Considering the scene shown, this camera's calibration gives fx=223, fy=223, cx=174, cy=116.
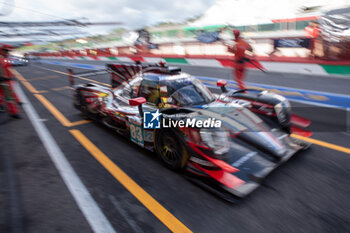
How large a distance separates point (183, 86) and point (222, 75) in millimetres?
7019

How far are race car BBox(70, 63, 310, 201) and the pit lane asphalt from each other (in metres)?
0.17

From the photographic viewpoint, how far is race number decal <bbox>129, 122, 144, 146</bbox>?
10.8 feet

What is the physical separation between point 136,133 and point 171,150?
751 mm

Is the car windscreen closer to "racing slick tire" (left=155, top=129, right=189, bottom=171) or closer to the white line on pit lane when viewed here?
"racing slick tire" (left=155, top=129, right=189, bottom=171)

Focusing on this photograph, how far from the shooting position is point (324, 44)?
8.30 metres

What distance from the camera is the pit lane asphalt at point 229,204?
6.73 feet

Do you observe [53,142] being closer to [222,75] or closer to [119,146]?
[119,146]

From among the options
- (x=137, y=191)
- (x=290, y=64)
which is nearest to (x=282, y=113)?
(x=137, y=191)

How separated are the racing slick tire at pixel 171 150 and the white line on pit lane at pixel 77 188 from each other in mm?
1011

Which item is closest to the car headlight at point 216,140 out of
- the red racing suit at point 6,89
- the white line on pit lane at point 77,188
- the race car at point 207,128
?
the race car at point 207,128

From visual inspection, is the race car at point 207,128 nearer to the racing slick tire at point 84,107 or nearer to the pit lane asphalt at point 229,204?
the pit lane asphalt at point 229,204

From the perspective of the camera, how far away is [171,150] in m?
2.88

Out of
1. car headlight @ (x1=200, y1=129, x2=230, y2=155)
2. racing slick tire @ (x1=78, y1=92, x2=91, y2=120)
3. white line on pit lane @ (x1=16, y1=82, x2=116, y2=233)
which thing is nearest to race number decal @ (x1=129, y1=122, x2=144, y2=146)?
white line on pit lane @ (x1=16, y1=82, x2=116, y2=233)

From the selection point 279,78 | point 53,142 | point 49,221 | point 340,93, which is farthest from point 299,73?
point 49,221
